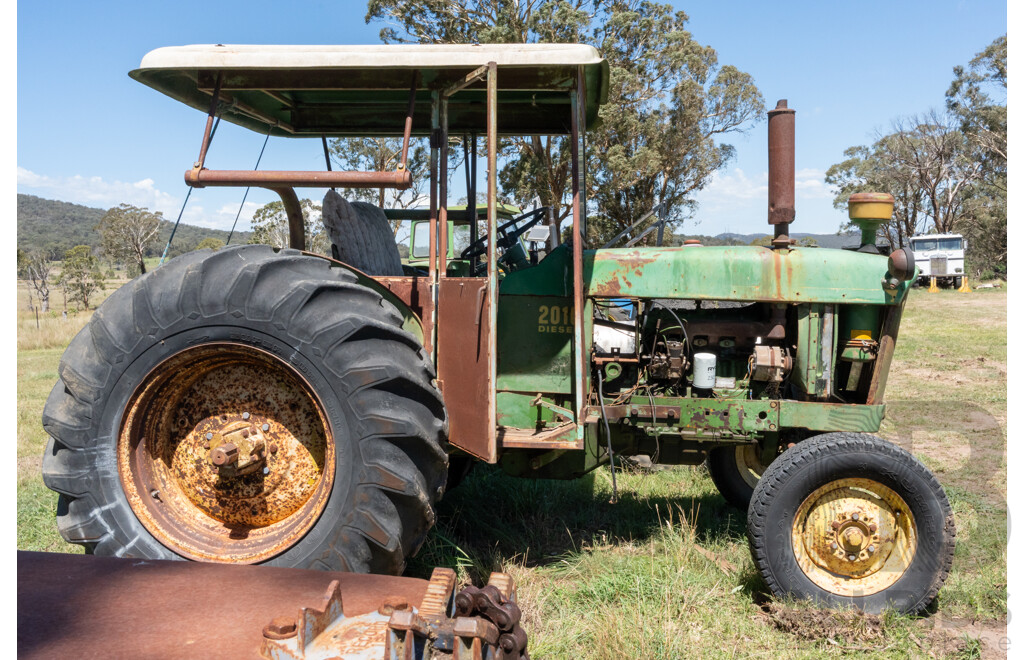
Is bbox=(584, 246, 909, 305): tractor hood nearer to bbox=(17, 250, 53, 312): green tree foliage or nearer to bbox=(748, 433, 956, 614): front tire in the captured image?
bbox=(748, 433, 956, 614): front tire

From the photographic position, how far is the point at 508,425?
3.76 metres

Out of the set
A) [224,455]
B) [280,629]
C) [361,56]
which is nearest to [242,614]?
[280,629]

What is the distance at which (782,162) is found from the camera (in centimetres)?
347

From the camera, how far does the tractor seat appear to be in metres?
3.76

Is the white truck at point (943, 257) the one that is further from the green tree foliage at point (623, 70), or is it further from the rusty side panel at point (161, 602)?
the rusty side panel at point (161, 602)

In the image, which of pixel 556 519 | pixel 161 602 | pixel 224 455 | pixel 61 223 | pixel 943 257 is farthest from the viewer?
pixel 61 223

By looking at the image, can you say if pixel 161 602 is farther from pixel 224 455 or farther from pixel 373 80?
pixel 373 80

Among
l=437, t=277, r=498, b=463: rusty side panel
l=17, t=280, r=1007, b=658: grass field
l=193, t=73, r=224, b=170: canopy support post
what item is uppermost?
l=193, t=73, r=224, b=170: canopy support post

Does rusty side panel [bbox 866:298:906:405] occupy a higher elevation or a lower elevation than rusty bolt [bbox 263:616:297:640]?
higher

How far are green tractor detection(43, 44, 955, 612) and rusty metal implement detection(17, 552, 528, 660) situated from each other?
1.11m

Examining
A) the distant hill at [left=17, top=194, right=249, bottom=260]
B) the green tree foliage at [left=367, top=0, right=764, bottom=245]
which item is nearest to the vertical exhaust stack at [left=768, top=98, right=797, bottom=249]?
the green tree foliage at [left=367, top=0, right=764, bottom=245]

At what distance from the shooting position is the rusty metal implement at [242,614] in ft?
4.42

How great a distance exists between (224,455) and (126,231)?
112 feet

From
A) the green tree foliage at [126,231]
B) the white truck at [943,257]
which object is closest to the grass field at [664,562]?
the white truck at [943,257]
